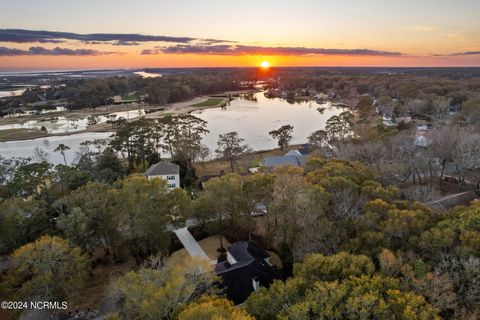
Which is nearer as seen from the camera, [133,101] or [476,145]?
[476,145]

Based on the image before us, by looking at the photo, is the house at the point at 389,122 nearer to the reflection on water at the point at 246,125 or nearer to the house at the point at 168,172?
the reflection on water at the point at 246,125

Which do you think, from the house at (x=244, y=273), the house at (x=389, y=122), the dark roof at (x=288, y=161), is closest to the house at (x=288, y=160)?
the dark roof at (x=288, y=161)

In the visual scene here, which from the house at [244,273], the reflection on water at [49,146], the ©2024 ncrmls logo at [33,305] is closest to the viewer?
the ©2024 ncrmls logo at [33,305]

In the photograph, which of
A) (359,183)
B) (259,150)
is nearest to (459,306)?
(359,183)

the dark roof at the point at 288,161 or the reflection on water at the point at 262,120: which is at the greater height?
the dark roof at the point at 288,161

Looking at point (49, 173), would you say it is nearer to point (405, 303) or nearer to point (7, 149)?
point (405, 303)

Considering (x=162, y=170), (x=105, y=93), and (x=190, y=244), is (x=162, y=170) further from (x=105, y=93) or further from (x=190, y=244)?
(x=105, y=93)
